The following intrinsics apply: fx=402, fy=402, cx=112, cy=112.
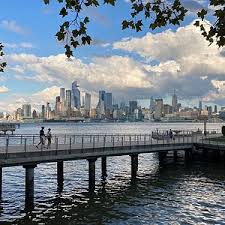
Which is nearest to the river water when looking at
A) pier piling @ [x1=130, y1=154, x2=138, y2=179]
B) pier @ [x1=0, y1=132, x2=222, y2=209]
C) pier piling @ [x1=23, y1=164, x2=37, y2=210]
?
pier piling @ [x1=23, y1=164, x2=37, y2=210]

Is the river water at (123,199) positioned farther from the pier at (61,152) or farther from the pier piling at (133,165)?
the pier at (61,152)

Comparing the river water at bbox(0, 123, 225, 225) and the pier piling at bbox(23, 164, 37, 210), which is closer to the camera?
the river water at bbox(0, 123, 225, 225)

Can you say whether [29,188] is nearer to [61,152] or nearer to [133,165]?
[61,152]

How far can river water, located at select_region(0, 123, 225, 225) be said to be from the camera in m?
26.3

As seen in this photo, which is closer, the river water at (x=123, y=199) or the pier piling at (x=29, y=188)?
the river water at (x=123, y=199)

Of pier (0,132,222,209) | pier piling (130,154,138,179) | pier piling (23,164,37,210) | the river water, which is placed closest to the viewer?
the river water

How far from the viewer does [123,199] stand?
105 feet

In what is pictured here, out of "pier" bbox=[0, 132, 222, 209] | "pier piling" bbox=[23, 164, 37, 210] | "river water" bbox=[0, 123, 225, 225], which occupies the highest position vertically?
"pier" bbox=[0, 132, 222, 209]

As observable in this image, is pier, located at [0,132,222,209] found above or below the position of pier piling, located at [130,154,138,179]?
above

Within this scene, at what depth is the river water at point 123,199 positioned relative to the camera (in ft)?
86.2

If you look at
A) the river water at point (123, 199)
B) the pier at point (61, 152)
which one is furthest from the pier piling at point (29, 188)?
the river water at point (123, 199)

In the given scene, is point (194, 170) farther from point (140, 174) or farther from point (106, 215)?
point (106, 215)

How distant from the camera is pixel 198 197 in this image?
3284cm

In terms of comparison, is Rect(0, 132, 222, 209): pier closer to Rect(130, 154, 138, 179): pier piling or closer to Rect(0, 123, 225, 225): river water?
Rect(130, 154, 138, 179): pier piling
